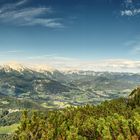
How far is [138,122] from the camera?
16350cm

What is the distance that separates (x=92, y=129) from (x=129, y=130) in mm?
23549

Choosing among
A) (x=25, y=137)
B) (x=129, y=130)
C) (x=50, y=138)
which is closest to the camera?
(x=129, y=130)

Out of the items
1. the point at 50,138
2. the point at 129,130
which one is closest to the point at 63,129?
the point at 50,138

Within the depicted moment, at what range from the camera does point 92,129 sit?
17275cm

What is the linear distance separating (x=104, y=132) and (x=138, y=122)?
1978cm

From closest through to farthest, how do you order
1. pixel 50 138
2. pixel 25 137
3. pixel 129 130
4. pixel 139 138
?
pixel 139 138 < pixel 129 130 < pixel 50 138 < pixel 25 137

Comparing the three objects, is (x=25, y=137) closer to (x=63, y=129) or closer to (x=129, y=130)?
(x=63, y=129)

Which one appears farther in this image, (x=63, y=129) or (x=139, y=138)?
(x=63, y=129)

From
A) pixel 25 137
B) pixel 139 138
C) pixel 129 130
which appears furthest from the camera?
pixel 25 137

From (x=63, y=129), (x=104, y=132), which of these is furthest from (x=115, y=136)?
(x=63, y=129)

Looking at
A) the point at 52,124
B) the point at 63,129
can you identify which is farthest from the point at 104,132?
the point at 52,124

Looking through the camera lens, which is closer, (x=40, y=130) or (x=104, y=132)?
(x=104, y=132)

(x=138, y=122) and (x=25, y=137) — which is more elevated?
(x=138, y=122)

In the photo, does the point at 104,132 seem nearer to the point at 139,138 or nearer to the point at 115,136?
the point at 115,136
